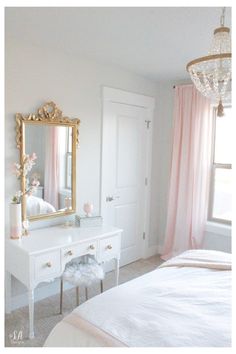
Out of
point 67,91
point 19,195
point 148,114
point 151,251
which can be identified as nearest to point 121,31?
point 67,91

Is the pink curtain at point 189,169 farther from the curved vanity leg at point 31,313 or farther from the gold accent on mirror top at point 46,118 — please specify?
the curved vanity leg at point 31,313

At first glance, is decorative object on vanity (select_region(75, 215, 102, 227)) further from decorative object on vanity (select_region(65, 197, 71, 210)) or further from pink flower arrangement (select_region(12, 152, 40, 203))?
pink flower arrangement (select_region(12, 152, 40, 203))

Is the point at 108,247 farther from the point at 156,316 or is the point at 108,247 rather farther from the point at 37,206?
the point at 156,316

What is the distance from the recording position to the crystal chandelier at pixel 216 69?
4.93ft

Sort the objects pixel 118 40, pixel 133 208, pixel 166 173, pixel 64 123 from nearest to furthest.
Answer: pixel 118 40 → pixel 64 123 → pixel 133 208 → pixel 166 173

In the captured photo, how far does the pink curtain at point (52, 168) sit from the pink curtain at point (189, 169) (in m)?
1.61

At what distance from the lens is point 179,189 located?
12.4 feet

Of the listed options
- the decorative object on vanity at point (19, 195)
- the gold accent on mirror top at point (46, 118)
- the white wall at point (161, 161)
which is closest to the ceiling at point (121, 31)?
the gold accent on mirror top at point (46, 118)

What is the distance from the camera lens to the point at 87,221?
9.64ft

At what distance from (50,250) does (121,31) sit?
180 centimetres

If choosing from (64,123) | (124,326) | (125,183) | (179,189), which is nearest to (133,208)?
(125,183)

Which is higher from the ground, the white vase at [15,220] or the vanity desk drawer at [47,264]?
the white vase at [15,220]
